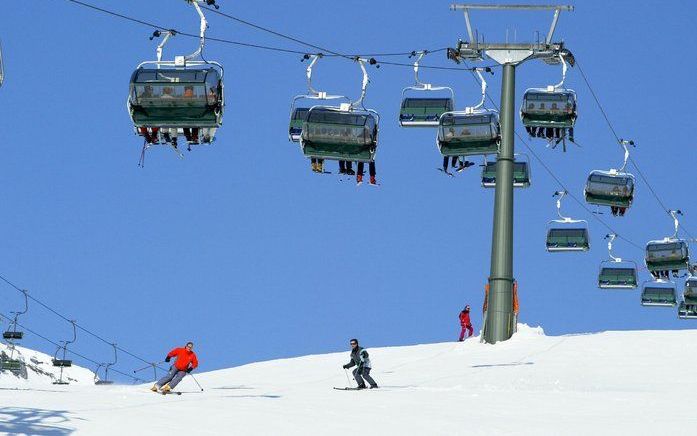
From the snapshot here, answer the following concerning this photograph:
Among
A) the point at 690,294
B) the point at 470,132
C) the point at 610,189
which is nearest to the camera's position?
the point at 470,132

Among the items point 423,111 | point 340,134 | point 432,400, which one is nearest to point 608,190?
point 423,111

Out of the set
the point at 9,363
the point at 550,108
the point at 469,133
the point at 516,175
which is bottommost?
the point at 9,363

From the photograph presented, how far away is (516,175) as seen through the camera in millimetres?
42375

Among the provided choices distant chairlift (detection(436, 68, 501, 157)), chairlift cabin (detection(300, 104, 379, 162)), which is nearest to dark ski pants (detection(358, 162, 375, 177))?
chairlift cabin (detection(300, 104, 379, 162))

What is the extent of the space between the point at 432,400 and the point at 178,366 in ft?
15.9

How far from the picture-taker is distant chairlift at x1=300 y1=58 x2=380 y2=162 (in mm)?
25281

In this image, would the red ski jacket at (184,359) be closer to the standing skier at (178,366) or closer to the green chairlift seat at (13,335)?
the standing skier at (178,366)

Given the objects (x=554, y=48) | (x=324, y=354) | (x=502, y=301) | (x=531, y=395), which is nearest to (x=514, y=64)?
(x=554, y=48)

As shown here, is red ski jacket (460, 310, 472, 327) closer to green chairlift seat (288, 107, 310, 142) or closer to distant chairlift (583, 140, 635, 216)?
distant chairlift (583, 140, 635, 216)

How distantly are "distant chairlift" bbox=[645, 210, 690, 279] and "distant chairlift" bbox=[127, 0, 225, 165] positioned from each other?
25156 mm

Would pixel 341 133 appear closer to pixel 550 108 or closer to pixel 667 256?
pixel 550 108

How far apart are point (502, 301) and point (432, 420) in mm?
19928

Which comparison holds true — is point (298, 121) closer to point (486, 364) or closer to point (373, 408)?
point (373, 408)

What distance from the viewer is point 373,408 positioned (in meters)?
21.9
